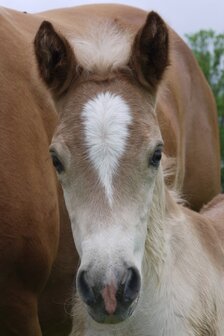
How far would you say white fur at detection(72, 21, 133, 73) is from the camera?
149 inches

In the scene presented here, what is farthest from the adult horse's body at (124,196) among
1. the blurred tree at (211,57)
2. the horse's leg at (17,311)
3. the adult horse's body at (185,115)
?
the blurred tree at (211,57)

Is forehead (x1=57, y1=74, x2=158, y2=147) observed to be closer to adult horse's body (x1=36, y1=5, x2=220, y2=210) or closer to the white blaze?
the white blaze

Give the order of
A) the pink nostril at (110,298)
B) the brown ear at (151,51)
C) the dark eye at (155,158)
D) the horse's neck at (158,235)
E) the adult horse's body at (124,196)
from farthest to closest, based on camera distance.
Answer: the horse's neck at (158,235), the brown ear at (151,51), the dark eye at (155,158), the adult horse's body at (124,196), the pink nostril at (110,298)

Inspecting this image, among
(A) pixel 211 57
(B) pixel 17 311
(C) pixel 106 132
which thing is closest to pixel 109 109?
(C) pixel 106 132

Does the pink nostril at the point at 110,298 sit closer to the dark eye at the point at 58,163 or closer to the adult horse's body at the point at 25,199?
the dark eye at the point at 58,163

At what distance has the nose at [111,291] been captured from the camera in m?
3.21

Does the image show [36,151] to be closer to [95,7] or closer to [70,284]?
[70,284]

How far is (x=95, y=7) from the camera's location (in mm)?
6773

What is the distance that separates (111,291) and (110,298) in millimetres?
31

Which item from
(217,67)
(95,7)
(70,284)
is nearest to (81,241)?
(70,284)

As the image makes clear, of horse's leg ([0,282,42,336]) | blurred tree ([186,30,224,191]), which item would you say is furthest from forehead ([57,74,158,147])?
blurred tree ([186,30,224,191])

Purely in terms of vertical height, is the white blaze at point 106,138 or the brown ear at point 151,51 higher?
the brown ear at point 151,51

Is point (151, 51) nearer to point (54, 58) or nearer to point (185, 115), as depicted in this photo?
point (54, 58)

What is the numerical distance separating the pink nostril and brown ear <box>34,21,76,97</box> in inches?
38.7
